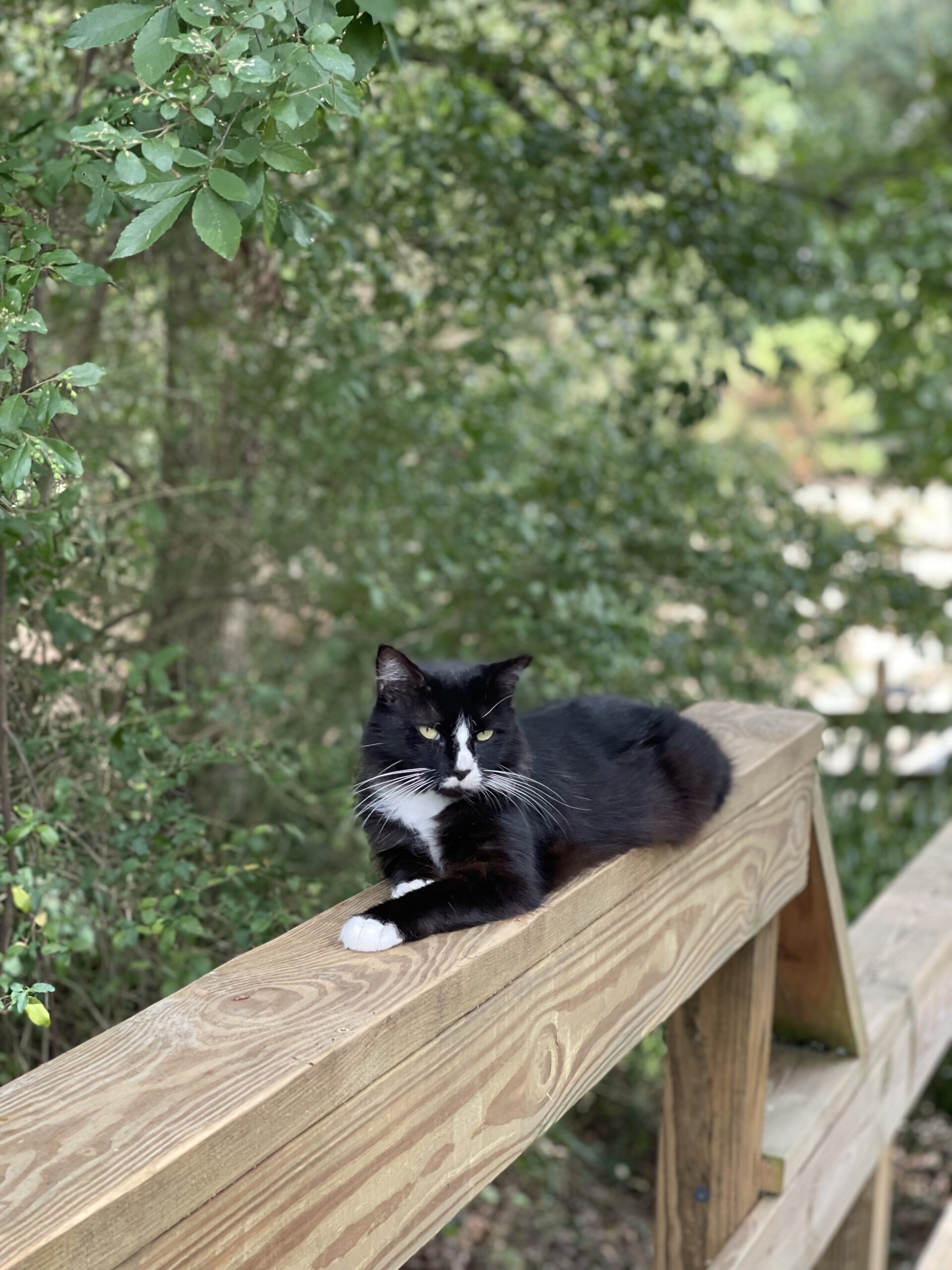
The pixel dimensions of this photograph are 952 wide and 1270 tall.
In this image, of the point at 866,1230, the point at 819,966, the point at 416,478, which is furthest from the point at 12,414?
the point at 866,1230

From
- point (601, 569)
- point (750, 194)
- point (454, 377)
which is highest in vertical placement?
point (750, 194)

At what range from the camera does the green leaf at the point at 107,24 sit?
3.60ft

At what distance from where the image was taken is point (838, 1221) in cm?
228

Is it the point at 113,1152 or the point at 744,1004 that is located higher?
the point at 113,1152

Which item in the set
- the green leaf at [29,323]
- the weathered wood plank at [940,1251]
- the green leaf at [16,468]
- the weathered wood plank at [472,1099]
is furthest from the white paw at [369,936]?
the weathered wood plank at [940,1251]

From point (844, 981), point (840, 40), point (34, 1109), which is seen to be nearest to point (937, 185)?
point (844, 981)

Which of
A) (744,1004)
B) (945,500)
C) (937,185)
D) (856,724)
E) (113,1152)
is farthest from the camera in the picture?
(945,500)

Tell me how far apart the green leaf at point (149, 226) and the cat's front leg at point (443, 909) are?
0.69 m

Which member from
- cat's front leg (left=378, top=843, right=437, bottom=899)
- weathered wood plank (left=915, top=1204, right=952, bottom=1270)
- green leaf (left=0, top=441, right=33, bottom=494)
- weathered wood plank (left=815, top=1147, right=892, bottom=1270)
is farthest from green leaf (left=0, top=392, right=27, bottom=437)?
weathered wood plank (left=915, top=1204, right=952, bottom=1270)

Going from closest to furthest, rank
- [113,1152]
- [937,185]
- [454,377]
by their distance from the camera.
Result: 1. [113,1152]
2. [454,377]
3. [937,185]

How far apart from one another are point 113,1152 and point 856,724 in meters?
4.29

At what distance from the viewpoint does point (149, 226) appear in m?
1.12

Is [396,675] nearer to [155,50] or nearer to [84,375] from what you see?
[84,375]

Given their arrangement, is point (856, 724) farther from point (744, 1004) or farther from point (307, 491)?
point (744, 1004)
